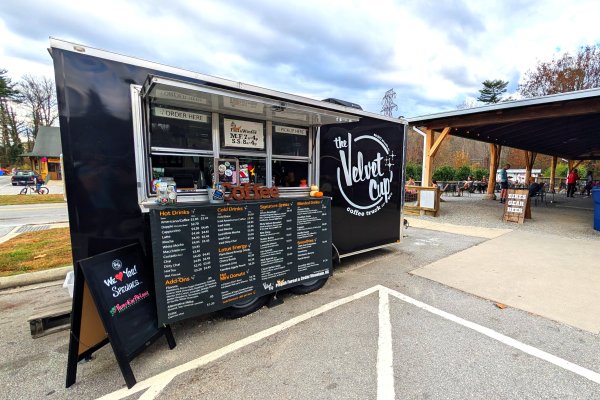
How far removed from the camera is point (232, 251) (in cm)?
283

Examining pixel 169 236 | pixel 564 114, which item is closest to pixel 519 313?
pixel 169 236

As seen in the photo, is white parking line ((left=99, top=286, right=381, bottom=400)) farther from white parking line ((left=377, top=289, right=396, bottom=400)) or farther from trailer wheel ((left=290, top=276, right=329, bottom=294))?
white parking line ((left=377, top=289, right=396, bottom=400))

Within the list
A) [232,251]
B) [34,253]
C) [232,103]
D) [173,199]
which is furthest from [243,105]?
[34,253]

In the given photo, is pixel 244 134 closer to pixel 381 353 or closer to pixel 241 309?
pixel 241 309

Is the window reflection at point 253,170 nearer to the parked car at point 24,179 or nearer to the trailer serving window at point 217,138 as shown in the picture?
the trailer serving window at point 217,138

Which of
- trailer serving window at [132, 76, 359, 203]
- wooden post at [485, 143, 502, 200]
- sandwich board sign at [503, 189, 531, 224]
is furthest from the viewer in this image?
wooden post at [485, 143, 502, 200]

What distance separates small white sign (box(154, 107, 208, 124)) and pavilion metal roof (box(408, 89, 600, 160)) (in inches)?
309

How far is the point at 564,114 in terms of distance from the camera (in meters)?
6.82

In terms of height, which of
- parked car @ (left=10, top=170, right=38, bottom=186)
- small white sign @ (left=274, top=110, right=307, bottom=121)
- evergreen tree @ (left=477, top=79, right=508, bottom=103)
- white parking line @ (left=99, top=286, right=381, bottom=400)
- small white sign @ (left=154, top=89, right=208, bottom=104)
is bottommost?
white parking line @ (left=99, top=286, right=381, bottom=400)

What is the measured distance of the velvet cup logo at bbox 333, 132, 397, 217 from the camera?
13.9 ft

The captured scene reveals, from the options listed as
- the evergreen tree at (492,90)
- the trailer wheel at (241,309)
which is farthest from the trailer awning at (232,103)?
the evergreen tree at (492,90)

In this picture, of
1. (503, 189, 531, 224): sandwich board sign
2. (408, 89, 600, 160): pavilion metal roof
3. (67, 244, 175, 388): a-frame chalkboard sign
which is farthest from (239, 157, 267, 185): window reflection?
(503, 189, 531, 224): sandwich board sign

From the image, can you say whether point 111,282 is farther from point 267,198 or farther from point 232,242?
point 267,198

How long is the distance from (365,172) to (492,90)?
36669mm
